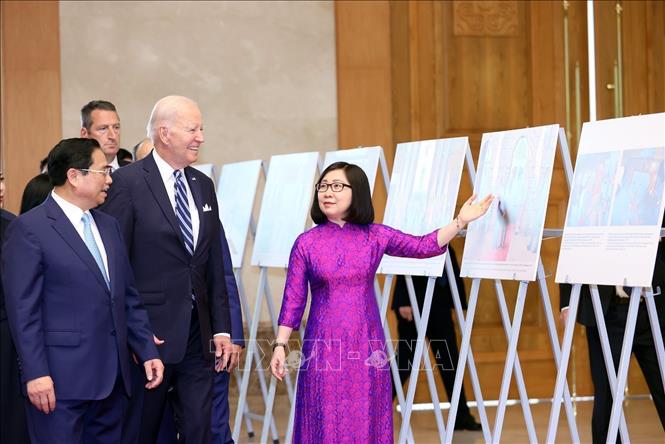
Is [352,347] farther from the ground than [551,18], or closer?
closer

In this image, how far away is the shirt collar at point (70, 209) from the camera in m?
3.97

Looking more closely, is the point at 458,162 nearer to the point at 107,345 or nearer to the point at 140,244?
the point at 140,244

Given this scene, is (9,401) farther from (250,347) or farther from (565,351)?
(565,351)

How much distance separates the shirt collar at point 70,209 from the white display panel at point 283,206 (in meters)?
2.14

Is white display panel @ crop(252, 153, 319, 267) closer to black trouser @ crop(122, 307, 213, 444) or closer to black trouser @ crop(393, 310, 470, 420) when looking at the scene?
black trouser @ crop(393, 310, 470, 420)

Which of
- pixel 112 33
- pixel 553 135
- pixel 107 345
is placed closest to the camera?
pixel 107 345

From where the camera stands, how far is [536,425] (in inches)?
286

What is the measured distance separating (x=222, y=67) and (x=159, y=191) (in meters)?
3.86

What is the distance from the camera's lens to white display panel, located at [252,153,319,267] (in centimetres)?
610

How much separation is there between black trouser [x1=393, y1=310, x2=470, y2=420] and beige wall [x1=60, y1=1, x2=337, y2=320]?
1.05 metres

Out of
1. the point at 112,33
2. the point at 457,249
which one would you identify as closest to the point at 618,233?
the point at 457,249

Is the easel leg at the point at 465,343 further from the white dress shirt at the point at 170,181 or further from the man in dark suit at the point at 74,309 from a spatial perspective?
the man in dark suit at the point at 74,309

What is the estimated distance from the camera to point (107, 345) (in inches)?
155

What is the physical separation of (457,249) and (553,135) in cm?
389
